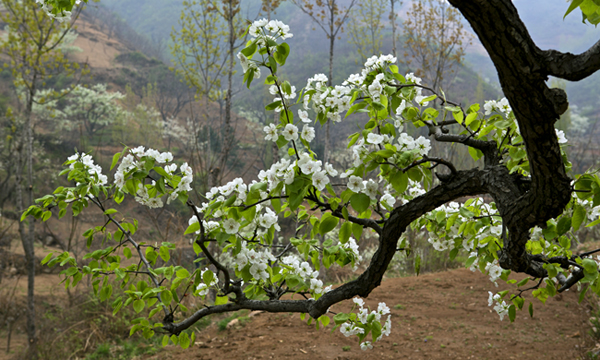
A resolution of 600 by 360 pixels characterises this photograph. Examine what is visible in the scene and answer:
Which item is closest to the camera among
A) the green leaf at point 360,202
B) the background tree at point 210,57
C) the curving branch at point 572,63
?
the curving branch at point 572,63

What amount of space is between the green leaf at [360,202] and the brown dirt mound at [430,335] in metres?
2.37

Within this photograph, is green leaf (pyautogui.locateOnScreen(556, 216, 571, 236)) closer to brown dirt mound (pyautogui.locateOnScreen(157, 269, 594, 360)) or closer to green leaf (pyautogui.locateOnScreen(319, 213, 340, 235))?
green leaf (pyautogui.locateOnScreen(319, 213, 340, 235))

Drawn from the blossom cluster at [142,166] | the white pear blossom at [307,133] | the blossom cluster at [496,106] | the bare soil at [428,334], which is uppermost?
the blossom cluster at [496,106]

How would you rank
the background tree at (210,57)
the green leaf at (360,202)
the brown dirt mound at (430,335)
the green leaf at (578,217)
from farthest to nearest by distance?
the background tree at (210,57) < the brown dirt mound at (430,335) < the green leaf at (360,202) < the green leaf at (578,217)

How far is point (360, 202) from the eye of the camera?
1246 mm

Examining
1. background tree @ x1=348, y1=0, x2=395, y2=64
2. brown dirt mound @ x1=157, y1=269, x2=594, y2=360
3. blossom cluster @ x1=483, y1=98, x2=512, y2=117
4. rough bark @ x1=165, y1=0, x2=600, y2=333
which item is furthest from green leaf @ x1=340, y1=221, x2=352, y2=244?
background tree @ x1=348, y1=0, x2=395, y2=64

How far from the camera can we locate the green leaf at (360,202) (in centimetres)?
124

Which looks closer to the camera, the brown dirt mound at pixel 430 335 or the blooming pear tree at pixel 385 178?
the blooming pear tree at pixel 385 178

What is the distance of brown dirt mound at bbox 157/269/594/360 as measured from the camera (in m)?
3.29

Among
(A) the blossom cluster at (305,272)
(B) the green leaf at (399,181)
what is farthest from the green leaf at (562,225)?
(A) the blossom cluster at (305,272)

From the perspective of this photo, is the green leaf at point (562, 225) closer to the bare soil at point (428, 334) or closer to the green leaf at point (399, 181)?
the green leaf at point (399, 181)

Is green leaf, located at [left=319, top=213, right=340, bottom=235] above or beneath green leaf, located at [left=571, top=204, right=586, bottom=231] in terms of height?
beneath

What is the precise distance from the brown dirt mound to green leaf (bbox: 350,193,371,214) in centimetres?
237

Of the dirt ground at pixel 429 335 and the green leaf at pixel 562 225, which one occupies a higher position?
the green leaf at pixel 562 225
